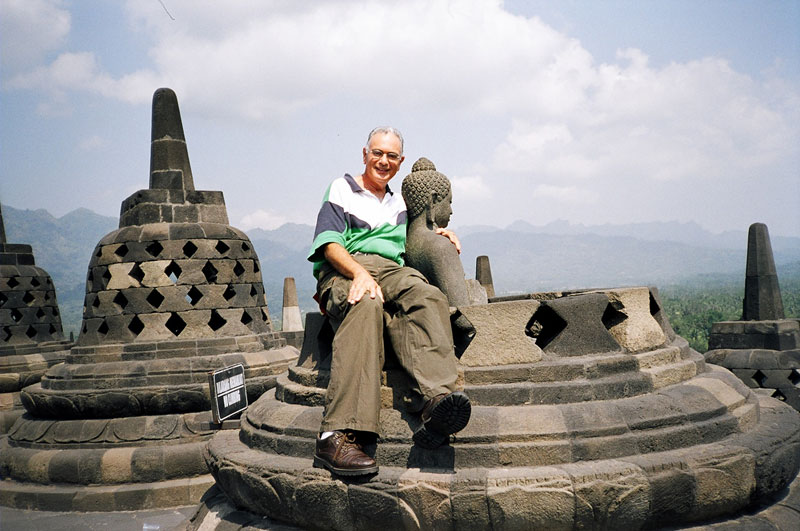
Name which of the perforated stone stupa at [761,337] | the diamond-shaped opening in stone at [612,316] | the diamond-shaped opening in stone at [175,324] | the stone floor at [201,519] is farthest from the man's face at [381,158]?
the perforated stone stupa at [761,337]

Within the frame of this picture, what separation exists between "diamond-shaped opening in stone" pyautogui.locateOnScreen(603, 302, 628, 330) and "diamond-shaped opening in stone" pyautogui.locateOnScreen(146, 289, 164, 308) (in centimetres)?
520

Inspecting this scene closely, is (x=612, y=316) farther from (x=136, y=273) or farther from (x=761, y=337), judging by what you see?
(x=761, y=337)

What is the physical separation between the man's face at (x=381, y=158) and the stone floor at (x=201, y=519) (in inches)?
73.1

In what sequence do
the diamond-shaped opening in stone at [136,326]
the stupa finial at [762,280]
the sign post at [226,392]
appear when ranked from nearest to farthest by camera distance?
1. the sign post at [226,392]
2. the diamond-shaped opening in stone at [136,326]
3. the stupa finial at [762,280]

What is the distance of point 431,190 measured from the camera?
3.91m

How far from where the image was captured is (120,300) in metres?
7.39

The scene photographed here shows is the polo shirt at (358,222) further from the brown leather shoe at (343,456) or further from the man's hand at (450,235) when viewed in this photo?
the brown leather shoe at (343,456)

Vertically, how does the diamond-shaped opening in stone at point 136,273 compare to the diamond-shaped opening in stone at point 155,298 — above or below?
above

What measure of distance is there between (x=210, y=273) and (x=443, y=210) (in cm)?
433

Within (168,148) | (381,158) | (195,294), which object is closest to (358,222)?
(381,158)

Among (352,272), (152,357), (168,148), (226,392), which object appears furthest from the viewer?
(168,148)

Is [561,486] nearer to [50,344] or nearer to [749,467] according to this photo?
[749,467]

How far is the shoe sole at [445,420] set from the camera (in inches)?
113

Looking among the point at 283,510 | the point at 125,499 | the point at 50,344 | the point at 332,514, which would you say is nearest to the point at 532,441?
the point at 332,514
